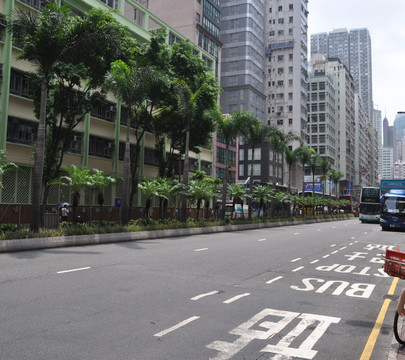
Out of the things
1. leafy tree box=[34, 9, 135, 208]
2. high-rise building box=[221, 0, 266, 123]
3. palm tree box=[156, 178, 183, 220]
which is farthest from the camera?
high-rise building box=[221, 0, 266, 123]

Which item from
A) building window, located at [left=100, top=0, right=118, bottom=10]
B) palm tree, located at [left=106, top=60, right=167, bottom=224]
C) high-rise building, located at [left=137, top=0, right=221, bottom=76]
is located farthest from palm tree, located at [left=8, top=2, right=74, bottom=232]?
high-rise building, located at [left=137, top=0, right=221, bottom=76]

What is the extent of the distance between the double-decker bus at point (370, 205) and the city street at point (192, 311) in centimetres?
4441

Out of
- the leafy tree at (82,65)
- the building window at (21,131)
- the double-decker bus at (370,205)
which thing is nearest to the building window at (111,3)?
the leafy tree at (82,65)

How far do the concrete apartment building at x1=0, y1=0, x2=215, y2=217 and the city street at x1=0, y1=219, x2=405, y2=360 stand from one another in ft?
32.4

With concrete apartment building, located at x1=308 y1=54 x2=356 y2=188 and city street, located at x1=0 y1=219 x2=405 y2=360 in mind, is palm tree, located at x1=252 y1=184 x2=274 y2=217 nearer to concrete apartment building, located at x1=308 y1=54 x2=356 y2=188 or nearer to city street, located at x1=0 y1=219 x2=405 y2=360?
city street, located at x1=0 y1=219 x2=405 y2=360

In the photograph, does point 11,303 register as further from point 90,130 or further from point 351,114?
point 351,114

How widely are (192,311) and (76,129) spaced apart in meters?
30.6

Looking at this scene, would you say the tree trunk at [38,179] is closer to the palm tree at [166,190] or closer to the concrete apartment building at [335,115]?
the palm tree at [166,190]

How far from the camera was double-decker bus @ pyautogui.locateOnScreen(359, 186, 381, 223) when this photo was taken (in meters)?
53.6

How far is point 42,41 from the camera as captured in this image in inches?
747

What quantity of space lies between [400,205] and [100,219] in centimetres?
2614

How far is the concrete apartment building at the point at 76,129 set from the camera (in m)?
29.3

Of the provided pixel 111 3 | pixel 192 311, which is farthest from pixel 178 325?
pixel 111 3

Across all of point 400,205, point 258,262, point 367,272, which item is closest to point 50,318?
point 258,262
